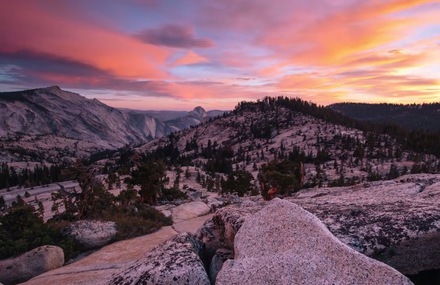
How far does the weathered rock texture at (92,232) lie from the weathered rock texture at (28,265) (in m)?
3.10

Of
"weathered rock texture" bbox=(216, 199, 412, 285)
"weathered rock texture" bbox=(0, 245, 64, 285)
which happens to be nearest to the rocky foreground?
"weathered rock texture" bbox=(216, 199, 412, 285)

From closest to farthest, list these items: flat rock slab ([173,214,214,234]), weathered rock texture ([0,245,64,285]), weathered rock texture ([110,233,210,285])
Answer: weathered rock texture ([110,233,210,285])
weathered rock texture ([0,245,64,285])
flat rock slab ([173,214,214,234])

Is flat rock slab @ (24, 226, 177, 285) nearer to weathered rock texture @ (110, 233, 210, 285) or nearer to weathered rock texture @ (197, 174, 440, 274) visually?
weathered rock texture @ (110, 233, 210, 285)

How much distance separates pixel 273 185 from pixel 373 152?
17041 centimetres

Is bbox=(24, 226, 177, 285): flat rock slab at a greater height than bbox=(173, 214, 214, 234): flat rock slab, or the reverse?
bbox=(24, 226, 177, 285): flat rock slab

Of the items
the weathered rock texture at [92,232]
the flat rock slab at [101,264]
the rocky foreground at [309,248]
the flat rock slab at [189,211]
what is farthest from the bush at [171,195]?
the rocky foreground at [309,248]

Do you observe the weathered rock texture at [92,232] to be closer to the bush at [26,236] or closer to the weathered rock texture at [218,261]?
the bush at [26,236]

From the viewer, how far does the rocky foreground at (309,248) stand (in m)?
7.28

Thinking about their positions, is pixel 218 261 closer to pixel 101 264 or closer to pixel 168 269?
pixel 168 269

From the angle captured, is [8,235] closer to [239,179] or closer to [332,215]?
[332,215]

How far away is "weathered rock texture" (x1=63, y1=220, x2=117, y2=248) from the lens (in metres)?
21.7

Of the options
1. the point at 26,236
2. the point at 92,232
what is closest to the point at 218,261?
the point at 92,232

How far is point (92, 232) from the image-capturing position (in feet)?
72.7

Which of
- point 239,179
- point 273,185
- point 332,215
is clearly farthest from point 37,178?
point 332,215
